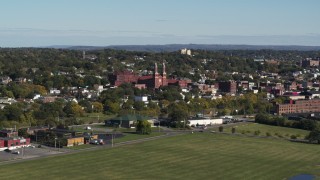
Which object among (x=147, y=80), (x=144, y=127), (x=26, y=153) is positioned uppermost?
(x=147, y=80)

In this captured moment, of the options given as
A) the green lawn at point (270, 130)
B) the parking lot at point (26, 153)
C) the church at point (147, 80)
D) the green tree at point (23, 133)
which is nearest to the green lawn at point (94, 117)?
the green lawn at point (270, 130)

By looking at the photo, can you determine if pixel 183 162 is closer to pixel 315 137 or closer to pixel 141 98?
pixel 315 137

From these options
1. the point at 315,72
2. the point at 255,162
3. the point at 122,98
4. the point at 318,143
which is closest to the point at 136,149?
the point at 255,162

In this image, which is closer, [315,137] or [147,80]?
[315,137]

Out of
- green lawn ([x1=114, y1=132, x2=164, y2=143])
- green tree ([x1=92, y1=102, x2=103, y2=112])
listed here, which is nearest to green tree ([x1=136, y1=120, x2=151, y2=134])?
green lawn ([x1=114, y1=132, x2=164, y2=143])

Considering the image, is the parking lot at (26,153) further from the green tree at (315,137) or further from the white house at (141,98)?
the white house at (141,98)

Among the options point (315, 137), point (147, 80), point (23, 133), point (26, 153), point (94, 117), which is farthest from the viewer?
point (147, 80)

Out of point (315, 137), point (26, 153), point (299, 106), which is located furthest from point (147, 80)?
point (26, 153)

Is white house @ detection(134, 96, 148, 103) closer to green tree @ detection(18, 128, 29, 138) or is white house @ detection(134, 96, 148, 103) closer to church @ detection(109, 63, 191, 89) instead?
church @ detection(109, 63, 191, 89)
